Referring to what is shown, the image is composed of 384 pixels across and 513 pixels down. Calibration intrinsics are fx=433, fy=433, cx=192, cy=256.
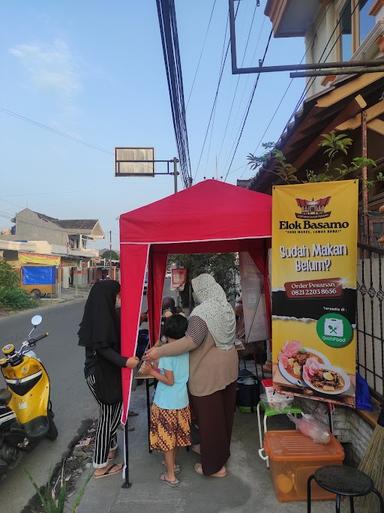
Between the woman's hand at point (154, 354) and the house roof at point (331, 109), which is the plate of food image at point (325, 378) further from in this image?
the house roof at point (331, 109)

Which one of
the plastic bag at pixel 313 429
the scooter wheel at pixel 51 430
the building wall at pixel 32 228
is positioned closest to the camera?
the plastic bag at pixel 313 429

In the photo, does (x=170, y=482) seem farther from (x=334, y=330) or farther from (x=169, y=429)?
(x=334, y=330)

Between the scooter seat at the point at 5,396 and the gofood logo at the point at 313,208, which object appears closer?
the gofood logo at the point at 313,208

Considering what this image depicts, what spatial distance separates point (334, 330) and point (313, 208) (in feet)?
3.34

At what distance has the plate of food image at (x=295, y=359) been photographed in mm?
3607

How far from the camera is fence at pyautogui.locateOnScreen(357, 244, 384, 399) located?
347 cm

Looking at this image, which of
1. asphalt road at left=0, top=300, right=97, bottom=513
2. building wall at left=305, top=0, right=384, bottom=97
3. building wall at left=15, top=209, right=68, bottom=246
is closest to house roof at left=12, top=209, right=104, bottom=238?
building wall at left=15, top=209, right=68, bottom=246

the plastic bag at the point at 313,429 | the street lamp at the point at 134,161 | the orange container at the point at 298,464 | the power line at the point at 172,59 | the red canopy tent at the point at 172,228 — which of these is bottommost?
the orange container at the point at 298,464

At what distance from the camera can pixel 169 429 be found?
3.57 m

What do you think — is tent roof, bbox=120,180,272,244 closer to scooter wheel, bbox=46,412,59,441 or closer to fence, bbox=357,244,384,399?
fence, bbox=357,244,384,399

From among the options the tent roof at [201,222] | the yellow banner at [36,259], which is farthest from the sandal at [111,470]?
the yellow banner at [36,259]

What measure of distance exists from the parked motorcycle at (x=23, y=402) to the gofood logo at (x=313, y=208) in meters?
3.00

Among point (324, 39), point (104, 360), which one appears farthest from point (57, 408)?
point (324, 39)

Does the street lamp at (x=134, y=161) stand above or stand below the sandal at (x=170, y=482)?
above
